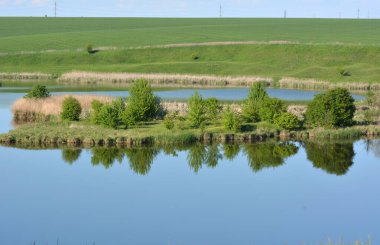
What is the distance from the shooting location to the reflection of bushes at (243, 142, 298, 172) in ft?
107

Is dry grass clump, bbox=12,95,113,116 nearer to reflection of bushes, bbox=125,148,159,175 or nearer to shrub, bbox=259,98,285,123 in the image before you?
reflection of bushes, bbox=125,148,159,175

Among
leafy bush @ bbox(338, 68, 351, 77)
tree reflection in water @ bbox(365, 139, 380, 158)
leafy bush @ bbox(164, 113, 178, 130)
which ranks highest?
leafy bush @ bbox(338, 68, 351, 77)

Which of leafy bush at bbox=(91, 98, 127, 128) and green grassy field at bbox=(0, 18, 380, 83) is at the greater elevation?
green grassy field at bbox=(0, 18, 380, 83)

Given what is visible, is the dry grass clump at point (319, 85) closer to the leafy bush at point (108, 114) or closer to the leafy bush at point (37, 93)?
the leafy bush at point (37, 93)

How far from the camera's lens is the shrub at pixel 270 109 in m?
38.8

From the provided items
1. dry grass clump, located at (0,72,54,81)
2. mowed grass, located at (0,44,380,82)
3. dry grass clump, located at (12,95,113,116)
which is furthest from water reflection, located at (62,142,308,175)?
dry grass clump, located at (0,72,54,81)

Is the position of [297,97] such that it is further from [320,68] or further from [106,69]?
[106,69]

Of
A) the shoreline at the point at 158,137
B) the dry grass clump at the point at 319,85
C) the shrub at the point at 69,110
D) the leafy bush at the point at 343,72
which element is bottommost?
the shoreline at the point at 158,137

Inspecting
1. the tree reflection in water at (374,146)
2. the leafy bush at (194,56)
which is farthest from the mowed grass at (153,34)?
the tree reflection in water at (374,146)

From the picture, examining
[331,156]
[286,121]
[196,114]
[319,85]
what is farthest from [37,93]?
[319,85]

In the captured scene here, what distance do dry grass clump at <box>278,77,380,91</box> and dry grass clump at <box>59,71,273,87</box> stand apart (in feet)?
6.28

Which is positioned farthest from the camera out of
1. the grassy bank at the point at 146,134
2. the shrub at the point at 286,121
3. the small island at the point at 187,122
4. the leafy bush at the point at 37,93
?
the leafy bush at the point at 37,93

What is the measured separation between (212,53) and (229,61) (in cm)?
396

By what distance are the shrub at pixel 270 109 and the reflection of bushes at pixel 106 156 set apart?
8374mm
